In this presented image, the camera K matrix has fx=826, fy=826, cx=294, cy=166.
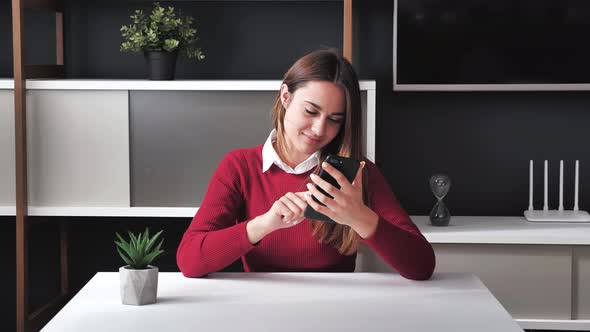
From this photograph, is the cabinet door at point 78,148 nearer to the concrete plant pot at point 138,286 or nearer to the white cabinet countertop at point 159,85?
the white cabinet countertop at point 159,85

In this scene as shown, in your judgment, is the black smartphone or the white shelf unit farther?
the white shelf unit

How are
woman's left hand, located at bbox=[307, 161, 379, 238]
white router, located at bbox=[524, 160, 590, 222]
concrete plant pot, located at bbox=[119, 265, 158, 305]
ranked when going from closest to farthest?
concrete plant pot, located at bbox=[119, 265, 158, 305], woman's left hand, located at bbox=[307, 161, 379, 238], white router, located at bbox=[524, 160, 590, 222]

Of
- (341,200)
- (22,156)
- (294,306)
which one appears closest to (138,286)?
(294,306)

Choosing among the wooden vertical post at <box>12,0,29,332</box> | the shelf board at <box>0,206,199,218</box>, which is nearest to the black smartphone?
the shelf board at <box>0,206,199,218</box>

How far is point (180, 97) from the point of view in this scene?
10.4 ft

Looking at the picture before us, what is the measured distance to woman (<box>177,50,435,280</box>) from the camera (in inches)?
75.1

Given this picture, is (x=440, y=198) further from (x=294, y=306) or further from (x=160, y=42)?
(x=294, y=306)

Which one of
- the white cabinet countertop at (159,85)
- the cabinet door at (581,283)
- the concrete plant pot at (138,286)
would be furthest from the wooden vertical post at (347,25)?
the concrete plant pot at (138,286)

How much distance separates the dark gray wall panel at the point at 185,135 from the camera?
317cm

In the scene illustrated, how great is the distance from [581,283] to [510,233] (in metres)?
0.33

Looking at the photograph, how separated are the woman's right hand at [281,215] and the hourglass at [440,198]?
141 centimetres

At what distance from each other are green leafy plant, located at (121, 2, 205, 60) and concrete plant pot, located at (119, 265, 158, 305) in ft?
5.30

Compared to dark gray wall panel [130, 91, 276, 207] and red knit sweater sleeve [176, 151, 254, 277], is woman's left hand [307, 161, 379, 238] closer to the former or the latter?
red knit sweater sleeve [176, 151, 254, 277]

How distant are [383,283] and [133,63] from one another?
1989mm
